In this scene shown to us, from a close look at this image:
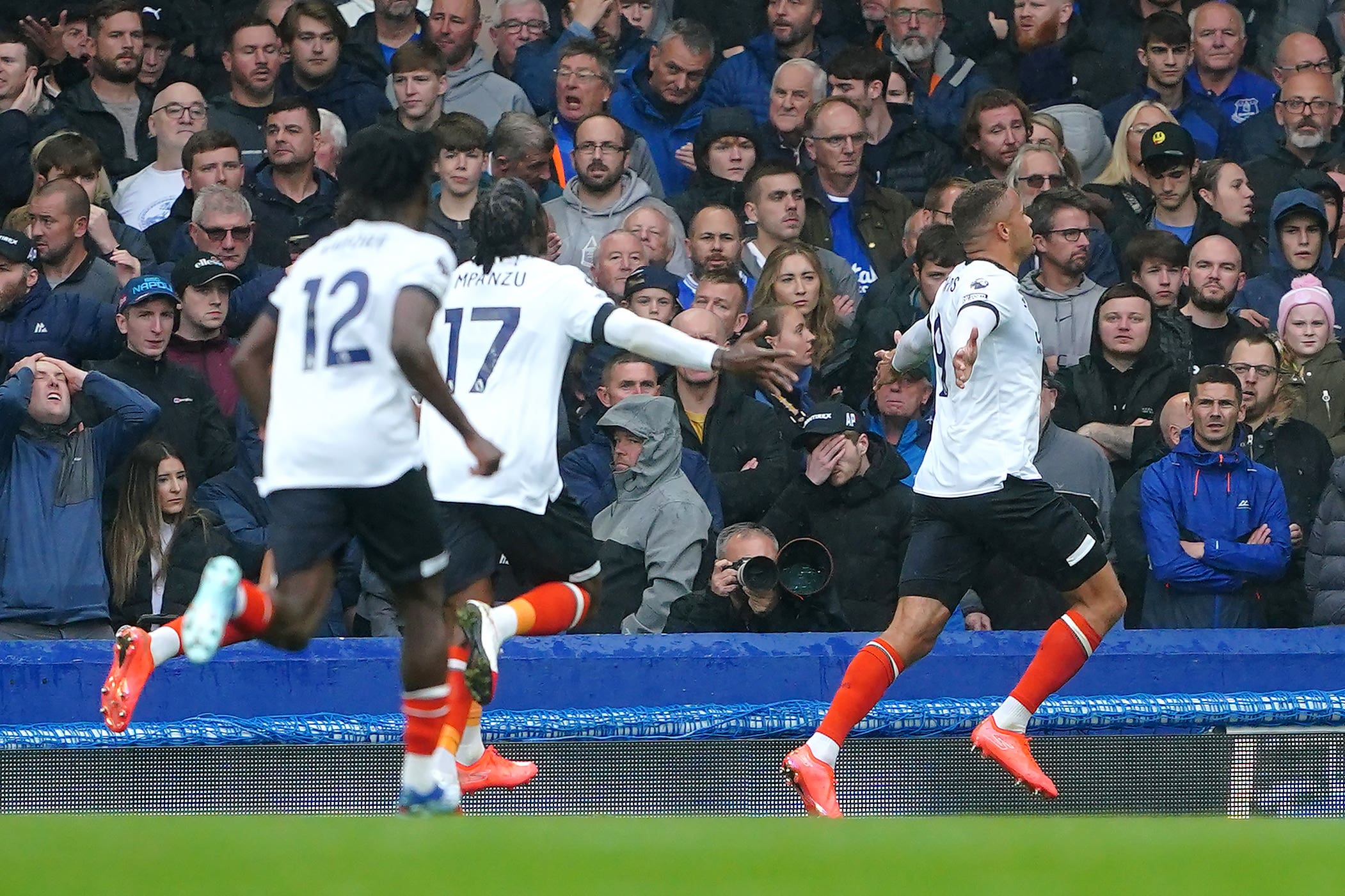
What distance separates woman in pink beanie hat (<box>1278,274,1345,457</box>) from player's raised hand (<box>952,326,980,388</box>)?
3.34m

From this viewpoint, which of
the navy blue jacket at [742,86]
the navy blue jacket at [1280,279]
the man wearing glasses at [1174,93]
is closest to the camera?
the navy blue jacket at [1280,279]

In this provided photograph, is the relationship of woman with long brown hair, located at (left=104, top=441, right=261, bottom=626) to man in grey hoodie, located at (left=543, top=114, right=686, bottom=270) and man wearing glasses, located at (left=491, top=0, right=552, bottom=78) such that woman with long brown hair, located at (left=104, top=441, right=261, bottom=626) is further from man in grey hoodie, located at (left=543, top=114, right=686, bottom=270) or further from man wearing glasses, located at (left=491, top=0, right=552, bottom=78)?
man wearing glasses, located at (left=491, top=0, right=552, bottom=78)

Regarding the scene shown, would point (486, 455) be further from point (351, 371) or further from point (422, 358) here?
point (351, 371)

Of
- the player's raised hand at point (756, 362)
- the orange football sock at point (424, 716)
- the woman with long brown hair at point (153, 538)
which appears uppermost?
the player's raised hand at point (756, 362)

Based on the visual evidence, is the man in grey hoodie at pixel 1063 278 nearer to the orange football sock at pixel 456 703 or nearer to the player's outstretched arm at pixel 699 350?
the player's outstretched arm at pixel 699 350

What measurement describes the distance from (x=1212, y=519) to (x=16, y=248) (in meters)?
5.63

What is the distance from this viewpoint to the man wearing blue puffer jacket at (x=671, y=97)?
1240cm

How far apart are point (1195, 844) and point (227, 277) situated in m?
6.45

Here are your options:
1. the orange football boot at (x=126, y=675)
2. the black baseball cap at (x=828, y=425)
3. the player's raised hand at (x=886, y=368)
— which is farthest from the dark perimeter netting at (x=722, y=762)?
the orange football boot at (x=126, y=675)

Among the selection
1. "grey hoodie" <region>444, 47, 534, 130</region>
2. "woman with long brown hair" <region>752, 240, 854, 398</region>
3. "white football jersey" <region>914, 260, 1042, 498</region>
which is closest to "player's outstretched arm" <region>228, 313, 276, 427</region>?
"white football jersey" <region>914, 260, 1042, 498</region>

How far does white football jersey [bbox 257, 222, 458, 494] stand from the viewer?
631 cm

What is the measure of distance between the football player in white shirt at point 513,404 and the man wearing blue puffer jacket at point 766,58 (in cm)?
509

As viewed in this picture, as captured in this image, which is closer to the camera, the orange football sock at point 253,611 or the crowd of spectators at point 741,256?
the orange football sock at point 253,611

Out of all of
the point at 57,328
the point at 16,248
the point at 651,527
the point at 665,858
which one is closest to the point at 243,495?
the point at 57,328
